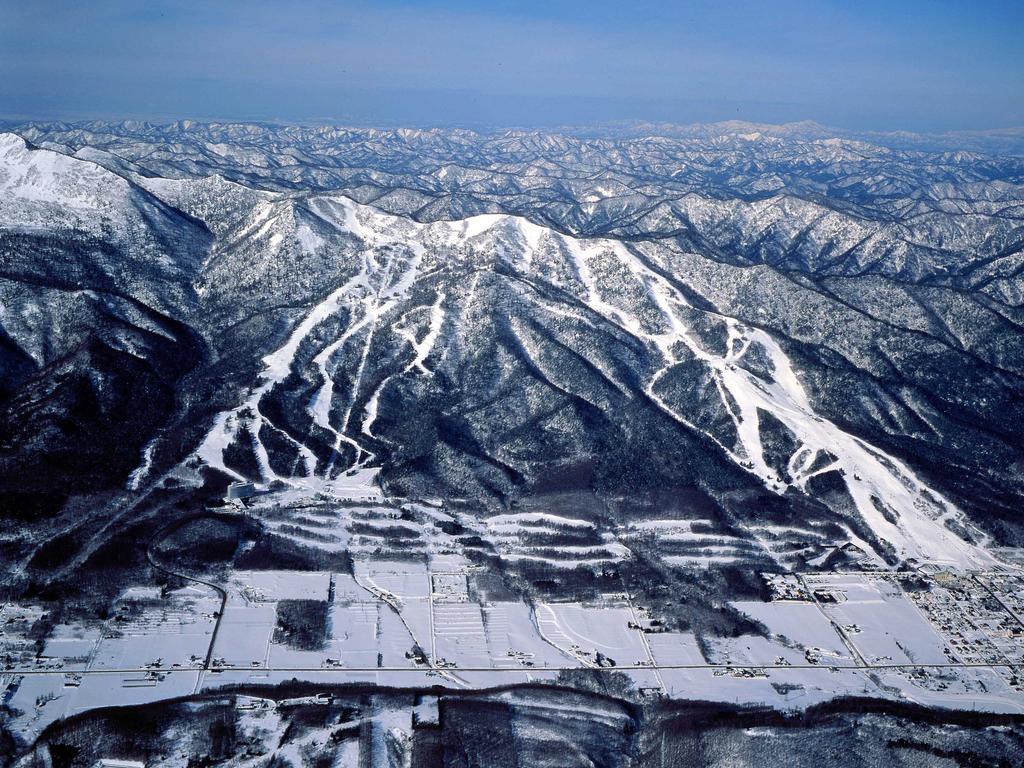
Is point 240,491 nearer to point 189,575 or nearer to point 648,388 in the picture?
point 189,575

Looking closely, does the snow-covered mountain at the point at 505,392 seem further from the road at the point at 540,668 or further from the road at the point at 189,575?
the road at the point at 540,668

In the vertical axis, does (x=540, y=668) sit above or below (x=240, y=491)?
below

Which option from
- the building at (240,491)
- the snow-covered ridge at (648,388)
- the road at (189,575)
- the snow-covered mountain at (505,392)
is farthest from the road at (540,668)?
the building at (240,491)

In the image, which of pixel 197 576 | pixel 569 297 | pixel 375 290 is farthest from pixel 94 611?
pixel 569 297

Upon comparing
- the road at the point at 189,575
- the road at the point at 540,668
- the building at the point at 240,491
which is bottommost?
the road at the point at 540,668

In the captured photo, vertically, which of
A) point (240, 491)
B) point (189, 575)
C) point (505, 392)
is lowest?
point (189, 575)

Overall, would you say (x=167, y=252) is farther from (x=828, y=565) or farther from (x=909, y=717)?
(x=909, y=717)

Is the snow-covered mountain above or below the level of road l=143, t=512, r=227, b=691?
above

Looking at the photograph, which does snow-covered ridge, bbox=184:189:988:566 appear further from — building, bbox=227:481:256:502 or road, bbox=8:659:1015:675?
road, bbox=8:659:1015:675

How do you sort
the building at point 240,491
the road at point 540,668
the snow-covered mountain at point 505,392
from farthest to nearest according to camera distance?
the snow-covered mountain at point 505,392, the building at point 240,491, the road at point 540,668

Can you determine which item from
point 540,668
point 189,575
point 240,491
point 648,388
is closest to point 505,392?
point 648,388

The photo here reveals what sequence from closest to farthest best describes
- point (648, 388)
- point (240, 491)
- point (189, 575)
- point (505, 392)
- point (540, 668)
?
point (540, 668) < point (189, 575) < point (240, 491) < point (505, 392) < point (648, 388)

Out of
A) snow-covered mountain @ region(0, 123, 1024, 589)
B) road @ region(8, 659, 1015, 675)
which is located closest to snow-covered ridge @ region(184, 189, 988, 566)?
snow-covered mountain @ region(0, 123, 1024, 589)

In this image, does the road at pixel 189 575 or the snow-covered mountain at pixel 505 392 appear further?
the snow-covered mountain at pixel 505 392
